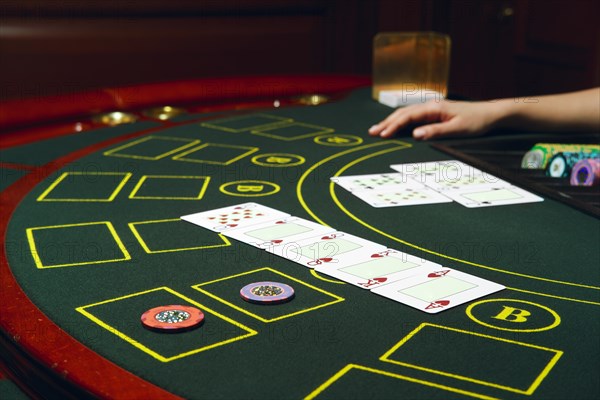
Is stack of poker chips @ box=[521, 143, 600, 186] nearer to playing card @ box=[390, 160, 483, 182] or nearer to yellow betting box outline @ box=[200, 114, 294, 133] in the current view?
playing card @ box=[390, 160, 483, 182]

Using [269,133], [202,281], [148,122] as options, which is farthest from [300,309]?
[148,122]

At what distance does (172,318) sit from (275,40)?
3.87 metres

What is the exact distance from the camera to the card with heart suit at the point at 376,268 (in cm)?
125

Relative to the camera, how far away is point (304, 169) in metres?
2.05

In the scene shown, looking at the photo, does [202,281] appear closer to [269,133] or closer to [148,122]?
[269,133]

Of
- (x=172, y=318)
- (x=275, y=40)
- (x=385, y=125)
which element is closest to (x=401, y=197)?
(x=385, y=125)

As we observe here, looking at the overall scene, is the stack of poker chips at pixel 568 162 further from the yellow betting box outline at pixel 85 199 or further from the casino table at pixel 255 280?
the yellow betting box outline at pixel 85 199

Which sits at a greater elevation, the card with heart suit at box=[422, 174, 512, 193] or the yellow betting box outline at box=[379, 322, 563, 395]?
the card with heart suit at box=[422, 174, 512, 193]

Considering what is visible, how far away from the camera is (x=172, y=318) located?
1081 millimetres

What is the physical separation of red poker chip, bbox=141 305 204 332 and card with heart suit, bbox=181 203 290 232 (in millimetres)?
408

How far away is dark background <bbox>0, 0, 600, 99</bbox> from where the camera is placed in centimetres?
389

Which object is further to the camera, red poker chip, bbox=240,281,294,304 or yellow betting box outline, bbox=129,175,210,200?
yellow betting box outline, bbox=129,175,210,200

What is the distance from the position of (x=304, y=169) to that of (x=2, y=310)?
3.51ft

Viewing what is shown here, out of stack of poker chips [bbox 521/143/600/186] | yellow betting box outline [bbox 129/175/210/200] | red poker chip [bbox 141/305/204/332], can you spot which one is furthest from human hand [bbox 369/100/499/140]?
red poker chip [bbox 141/305/204/332]
